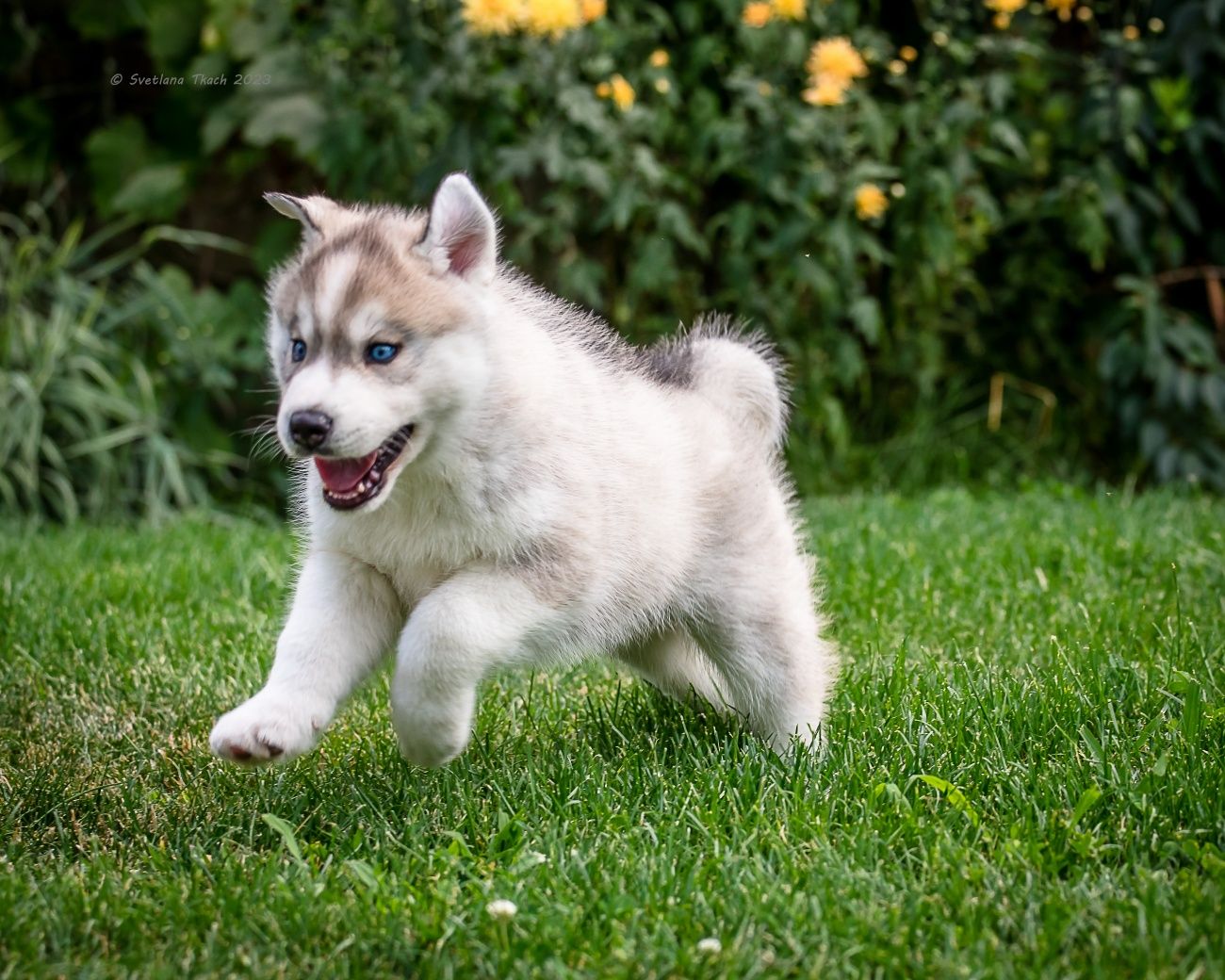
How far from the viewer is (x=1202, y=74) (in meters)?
6.48

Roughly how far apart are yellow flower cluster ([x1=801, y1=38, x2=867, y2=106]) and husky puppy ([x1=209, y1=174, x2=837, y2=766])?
2.95 m

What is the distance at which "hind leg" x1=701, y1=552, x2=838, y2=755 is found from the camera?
3.20m

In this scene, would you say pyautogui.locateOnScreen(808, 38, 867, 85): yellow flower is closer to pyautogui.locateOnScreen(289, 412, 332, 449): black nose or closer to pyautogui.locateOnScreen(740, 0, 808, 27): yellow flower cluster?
pyautogui.locateOnScreen(740, 0, 808, 27): yellow flower cluster

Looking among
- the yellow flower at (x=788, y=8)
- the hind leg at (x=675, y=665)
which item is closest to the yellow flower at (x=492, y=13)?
the yellow flower at (x=788, y=8)

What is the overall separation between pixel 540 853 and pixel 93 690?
1.56 meters

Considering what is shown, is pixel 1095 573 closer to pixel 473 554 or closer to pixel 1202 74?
pixel 473 554

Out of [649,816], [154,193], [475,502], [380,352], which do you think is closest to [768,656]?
[649,816]

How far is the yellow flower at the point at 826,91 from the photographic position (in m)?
5.87

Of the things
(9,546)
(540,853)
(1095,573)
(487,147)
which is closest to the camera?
(540,853)

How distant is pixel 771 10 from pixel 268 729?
14.4 ft

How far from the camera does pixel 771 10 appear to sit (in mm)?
6004

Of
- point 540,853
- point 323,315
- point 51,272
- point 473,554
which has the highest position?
point 323,315

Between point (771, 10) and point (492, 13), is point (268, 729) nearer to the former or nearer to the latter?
point (492, 13)

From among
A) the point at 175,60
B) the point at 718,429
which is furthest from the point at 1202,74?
the point at 175,60
